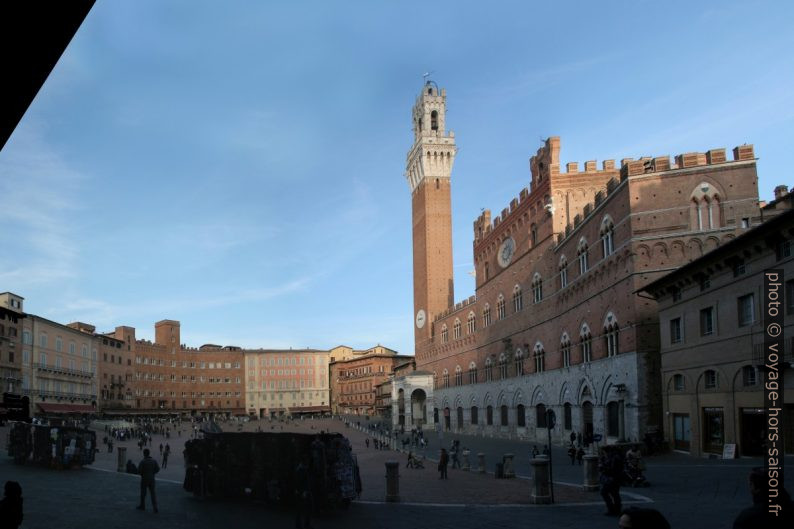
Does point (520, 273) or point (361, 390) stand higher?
point (520, 273)

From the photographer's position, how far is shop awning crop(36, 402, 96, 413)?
7275 centimetres

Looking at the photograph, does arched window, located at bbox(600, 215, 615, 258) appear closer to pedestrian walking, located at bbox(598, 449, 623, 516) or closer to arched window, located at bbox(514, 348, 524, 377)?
arched window, located at bbox(514, 348, 524, 377)

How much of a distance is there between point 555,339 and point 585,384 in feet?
20.0

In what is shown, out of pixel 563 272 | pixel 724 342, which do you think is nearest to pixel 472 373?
pixel 563 272

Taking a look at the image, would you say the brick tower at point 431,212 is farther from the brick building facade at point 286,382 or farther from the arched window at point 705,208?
the arched window at point 705,208

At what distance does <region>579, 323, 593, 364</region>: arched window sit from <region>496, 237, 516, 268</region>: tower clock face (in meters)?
15.7

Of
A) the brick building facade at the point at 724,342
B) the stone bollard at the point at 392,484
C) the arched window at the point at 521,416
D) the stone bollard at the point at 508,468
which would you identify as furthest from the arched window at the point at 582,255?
the stone bollard at the point at 392,484

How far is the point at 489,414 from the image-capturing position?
59344mm

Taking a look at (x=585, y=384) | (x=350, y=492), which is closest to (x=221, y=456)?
(x=350, y=492)

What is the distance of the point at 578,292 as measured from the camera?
1559 inches

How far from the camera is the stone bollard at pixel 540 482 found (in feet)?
55.6

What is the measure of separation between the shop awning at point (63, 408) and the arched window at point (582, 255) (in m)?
58.0

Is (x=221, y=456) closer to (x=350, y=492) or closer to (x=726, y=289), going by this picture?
(x=350, y=492)

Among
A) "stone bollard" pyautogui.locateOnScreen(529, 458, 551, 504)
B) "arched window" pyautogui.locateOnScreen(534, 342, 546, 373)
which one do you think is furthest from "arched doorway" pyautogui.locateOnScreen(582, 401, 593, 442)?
"stone bollard" pyautogui.locateOnScreen(529, 458, 551, 504)
